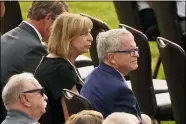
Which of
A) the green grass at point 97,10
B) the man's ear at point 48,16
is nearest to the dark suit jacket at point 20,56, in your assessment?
the man's ear at point 48,16

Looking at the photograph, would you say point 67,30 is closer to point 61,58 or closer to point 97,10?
point 61,58

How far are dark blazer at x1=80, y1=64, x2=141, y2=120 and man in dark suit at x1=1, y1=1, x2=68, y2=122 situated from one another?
83cm

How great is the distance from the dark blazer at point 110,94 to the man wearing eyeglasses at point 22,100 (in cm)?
38

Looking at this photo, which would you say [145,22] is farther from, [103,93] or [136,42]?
[103,93]

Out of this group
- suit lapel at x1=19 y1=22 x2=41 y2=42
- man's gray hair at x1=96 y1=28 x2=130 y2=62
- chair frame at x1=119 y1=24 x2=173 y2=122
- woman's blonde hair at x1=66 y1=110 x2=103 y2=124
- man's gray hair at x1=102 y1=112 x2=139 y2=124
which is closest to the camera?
man's gray hair at x1=102 y1=112 x2=139 y2=124

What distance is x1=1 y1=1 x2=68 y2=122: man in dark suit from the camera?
6.02m

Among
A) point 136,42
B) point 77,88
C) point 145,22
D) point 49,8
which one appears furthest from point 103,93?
point 145,22

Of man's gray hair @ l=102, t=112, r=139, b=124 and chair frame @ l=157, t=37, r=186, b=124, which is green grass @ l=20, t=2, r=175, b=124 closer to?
chair frame @ l=157, t=37, r=186, b=124

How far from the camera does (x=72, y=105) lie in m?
5.20

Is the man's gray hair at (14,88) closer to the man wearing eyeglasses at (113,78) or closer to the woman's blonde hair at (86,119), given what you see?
the man wearing eyeglasses at (113,78)

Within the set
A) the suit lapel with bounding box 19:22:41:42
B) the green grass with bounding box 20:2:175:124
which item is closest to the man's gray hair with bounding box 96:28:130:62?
the suit lapel with bounding box 19:22:41:42

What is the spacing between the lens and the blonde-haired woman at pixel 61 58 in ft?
18.1

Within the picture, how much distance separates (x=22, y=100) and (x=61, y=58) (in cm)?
70

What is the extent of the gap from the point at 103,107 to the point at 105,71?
0.25 meters
